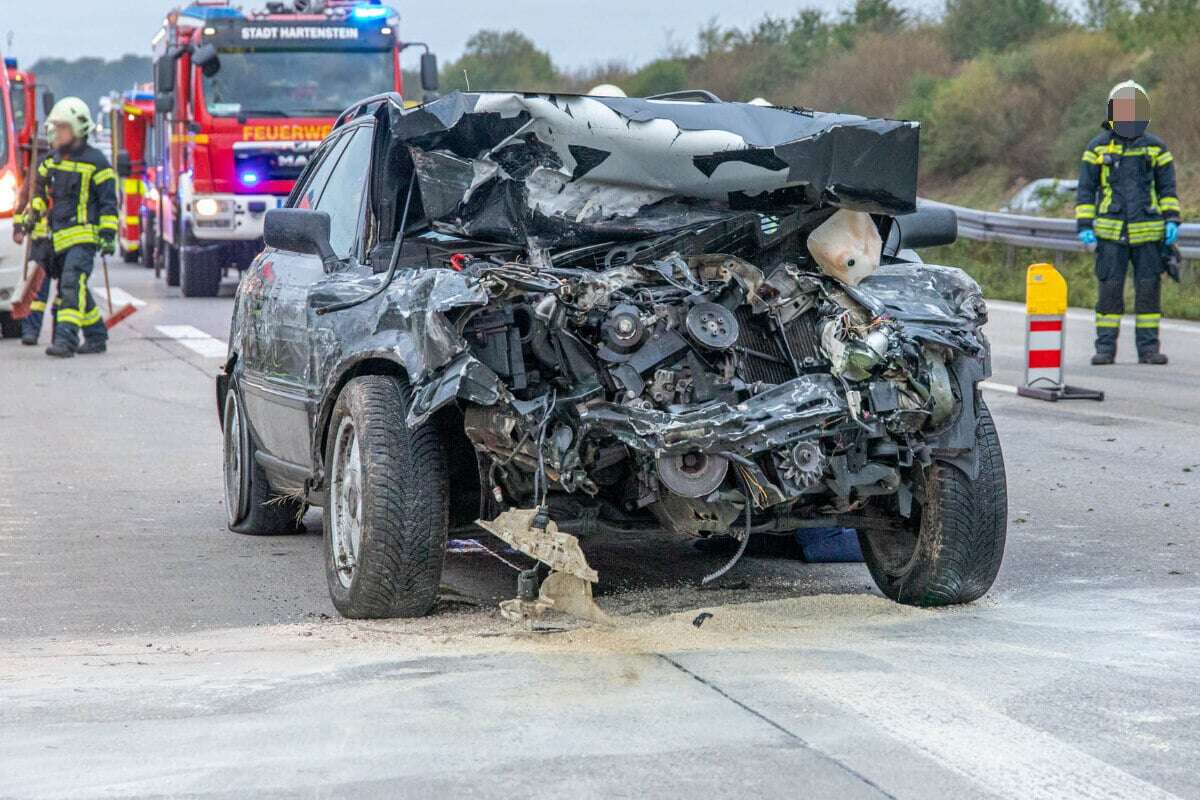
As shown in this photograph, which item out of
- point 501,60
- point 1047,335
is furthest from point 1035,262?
point 501,60

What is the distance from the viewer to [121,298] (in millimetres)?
23797

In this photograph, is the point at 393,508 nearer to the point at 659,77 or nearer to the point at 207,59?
the point at 207,59

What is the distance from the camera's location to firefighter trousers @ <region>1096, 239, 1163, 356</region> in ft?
47.6

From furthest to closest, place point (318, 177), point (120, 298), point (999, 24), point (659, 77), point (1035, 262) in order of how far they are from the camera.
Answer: point (659, 77) → point (999, 24) → point (120, 298) → point (1035, 262) → point (318, 177)

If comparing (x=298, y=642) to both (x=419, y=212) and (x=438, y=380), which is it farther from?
(x=419, y=212)

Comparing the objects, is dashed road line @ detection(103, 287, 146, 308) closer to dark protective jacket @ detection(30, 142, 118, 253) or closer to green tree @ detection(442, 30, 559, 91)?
dark protective jacket @ detection(30, 142, 118, 253)

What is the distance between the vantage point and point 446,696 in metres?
4.85

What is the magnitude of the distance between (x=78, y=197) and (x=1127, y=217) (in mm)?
8376

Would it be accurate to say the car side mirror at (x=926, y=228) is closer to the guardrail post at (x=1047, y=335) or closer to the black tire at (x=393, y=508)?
the black tire at (x=393, y=508)

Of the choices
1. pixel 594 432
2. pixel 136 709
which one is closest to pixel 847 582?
pixel 594 432

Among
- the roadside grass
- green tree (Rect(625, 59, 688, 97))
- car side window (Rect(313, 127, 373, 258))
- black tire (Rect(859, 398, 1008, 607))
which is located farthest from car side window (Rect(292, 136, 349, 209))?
green tree (Rect(625, 59, 688, 97))

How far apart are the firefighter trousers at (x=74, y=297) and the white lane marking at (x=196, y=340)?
3.16ft

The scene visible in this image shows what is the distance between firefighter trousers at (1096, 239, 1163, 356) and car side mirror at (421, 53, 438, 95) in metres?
9.05

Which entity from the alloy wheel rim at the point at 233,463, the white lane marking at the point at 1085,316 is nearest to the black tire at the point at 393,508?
the alloy wheel rim at the point at 233,463
